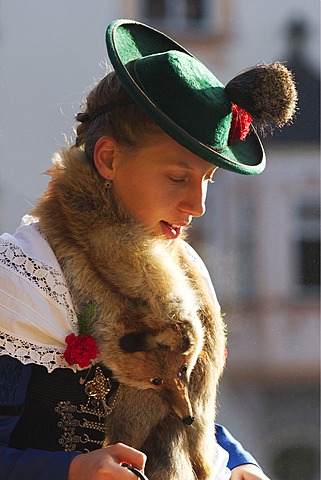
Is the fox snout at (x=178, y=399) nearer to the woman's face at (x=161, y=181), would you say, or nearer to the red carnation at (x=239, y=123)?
the woman's face at (x=161, y=181)

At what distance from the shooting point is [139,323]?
1302 mm

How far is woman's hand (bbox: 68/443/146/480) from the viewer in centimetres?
117

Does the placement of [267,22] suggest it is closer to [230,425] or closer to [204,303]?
[230,425]

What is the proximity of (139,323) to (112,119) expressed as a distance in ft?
1.03

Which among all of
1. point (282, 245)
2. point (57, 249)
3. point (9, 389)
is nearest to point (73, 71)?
point (57, 249)

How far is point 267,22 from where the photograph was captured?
105 inches

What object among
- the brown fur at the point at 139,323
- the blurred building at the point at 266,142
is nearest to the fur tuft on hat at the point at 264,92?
the brown fur at the point at 139,323

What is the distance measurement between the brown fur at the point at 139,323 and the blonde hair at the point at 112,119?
0.06 metres

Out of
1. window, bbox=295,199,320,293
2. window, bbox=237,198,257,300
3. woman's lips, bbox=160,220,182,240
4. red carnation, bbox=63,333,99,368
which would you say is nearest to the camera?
red carnation, bbox=63,333,99,368

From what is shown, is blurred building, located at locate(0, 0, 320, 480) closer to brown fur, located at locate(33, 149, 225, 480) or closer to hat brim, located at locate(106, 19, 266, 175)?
hat brim, located at locate(106, 19, 266, 175)

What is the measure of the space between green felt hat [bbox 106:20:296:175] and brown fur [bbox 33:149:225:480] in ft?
0.49

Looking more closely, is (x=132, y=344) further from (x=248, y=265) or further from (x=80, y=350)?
(x=248, y=265)

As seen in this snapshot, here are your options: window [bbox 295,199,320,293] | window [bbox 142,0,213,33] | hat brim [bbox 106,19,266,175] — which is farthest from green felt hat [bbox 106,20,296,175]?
window [bbox 142,0,213,33]

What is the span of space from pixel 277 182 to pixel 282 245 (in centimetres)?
130
